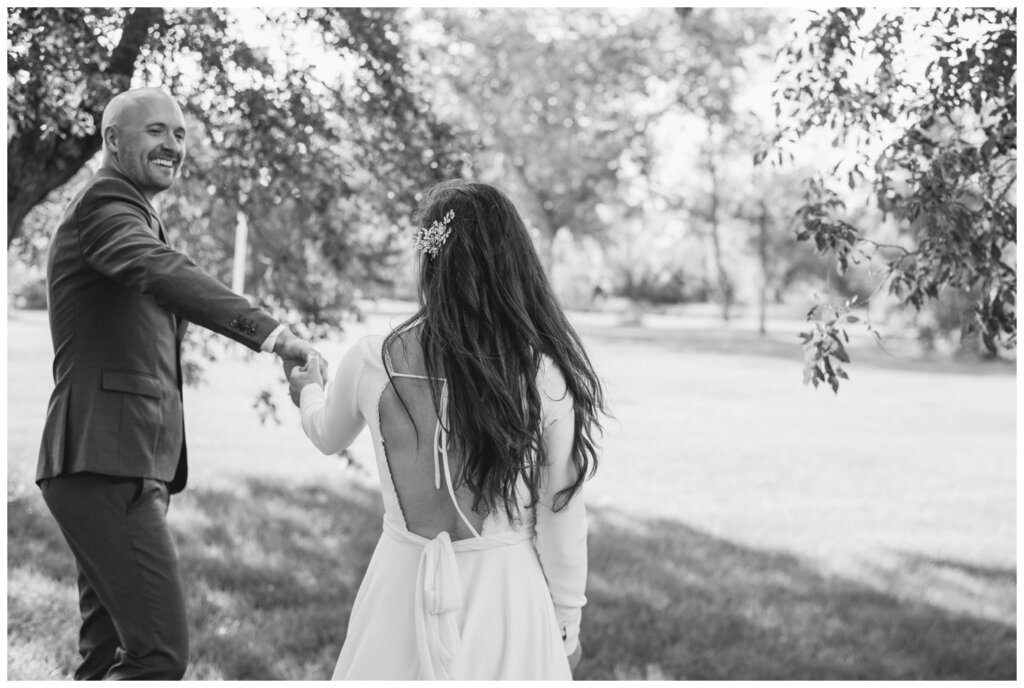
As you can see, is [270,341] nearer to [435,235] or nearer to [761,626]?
[435,235]

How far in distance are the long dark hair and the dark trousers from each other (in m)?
1.04

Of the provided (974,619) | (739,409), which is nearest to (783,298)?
(739,409)

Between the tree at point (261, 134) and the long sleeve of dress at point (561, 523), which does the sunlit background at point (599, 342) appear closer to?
the tree at point (261, 134)

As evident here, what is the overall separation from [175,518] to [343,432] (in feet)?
16.7

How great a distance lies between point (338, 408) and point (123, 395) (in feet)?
2.54

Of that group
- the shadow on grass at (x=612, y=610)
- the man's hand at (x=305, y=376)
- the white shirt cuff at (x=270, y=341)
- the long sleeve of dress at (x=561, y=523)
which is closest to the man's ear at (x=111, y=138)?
the white shirt cuff at (x=270, y=341)

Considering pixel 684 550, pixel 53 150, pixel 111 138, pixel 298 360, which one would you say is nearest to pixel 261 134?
pixel 53 150

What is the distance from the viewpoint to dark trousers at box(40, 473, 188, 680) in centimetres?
295

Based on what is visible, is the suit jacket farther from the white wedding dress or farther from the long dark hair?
the long dark hair

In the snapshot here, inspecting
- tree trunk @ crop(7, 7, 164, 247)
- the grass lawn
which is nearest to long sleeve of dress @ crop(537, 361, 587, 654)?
the grass lawn

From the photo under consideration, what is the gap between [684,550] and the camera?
7.75 meters

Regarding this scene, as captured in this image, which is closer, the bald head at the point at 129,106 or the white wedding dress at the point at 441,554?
the white wedding dress at the point at 441,554

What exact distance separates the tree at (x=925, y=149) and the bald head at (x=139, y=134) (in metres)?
2.48

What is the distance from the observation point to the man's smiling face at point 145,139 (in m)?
3.20
